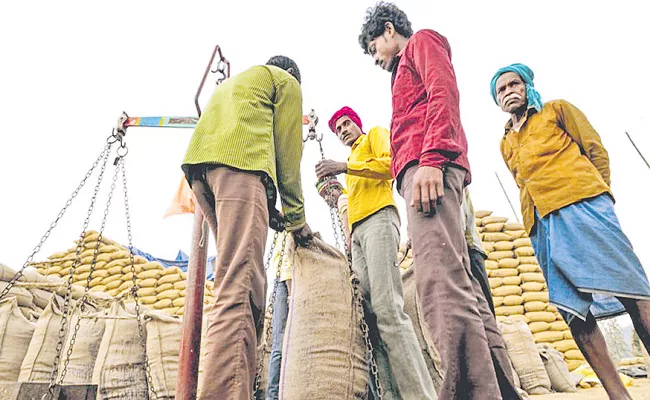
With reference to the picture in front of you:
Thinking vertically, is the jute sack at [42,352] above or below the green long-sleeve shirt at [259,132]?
below

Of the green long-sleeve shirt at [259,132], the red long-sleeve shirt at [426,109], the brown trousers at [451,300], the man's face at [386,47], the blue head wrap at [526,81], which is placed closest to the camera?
the brown trousers at [451,300]

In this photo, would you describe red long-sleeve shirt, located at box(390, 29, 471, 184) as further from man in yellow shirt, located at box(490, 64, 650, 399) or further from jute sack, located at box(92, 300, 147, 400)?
jute sack, located at box(92, 300, 147, 400)

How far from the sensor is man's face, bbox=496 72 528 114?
6.46 ft

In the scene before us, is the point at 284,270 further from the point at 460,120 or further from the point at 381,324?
the point at 460,120

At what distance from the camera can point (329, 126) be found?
8.75ft

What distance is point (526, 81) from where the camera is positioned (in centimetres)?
200

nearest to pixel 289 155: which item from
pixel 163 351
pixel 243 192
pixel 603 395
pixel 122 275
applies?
pixel 243 192

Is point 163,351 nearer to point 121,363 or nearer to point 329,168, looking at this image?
point 121,363

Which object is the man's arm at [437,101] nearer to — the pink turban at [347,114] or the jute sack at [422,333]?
the jute sack at [422,333]

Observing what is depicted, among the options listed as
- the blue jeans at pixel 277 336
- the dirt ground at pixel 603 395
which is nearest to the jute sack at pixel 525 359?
the dirt ground at pixel 603 395

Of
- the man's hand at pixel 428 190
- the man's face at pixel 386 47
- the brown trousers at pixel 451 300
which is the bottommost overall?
the brown trousers at pixel 451 300

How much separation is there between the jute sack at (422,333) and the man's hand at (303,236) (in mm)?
597

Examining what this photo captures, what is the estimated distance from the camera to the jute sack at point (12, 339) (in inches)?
98.8

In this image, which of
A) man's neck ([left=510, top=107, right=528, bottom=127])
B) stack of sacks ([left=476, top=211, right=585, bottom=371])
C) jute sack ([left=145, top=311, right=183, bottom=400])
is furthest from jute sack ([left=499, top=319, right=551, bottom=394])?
jute sack ([left=145, top=311, right=183, bottom=400])
